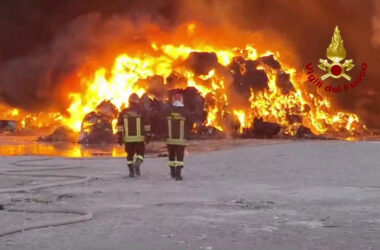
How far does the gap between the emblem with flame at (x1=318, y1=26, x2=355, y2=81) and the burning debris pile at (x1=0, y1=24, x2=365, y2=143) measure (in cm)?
282

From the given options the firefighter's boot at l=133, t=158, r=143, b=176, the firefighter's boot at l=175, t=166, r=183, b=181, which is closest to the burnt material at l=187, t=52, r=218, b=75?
the firefighter's boot at l=133, t=158, r=143, b=176

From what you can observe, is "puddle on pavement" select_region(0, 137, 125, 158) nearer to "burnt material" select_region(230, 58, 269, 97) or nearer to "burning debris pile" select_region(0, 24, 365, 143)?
"burning debris pile" select_region(0, 24, 365, 143)

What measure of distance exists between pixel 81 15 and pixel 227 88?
31.0 feet

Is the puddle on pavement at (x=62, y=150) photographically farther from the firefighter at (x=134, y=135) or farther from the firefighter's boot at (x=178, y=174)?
the firefighter's boot at (x=178, y=174)

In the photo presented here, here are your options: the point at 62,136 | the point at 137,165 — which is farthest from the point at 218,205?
the point at 62,136

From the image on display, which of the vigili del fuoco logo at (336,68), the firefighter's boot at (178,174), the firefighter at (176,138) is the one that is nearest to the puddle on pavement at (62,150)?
the firefighter at (176,138)

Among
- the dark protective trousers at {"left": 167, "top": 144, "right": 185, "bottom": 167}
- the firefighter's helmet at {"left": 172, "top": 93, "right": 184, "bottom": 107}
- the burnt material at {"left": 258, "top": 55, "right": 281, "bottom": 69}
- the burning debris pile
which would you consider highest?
the burnt material at {"left": 258, "top": 55, "right": 281, "bottom": 69}

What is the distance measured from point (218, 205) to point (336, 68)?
23626 millimetres

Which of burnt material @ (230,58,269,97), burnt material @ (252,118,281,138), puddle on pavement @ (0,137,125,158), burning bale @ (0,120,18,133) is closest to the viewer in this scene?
puddle on pavement @ (0,137,125,158)

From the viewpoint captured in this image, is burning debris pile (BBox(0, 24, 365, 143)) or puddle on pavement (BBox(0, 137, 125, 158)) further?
burning debris pile (BBox(0, 24, 365, 143))

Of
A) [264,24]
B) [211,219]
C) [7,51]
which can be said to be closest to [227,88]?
[264,24]

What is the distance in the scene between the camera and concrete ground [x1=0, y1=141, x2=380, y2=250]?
538 cm

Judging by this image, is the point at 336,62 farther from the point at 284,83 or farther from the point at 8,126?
the point at 8,126

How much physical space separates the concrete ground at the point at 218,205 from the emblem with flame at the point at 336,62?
15951mm
